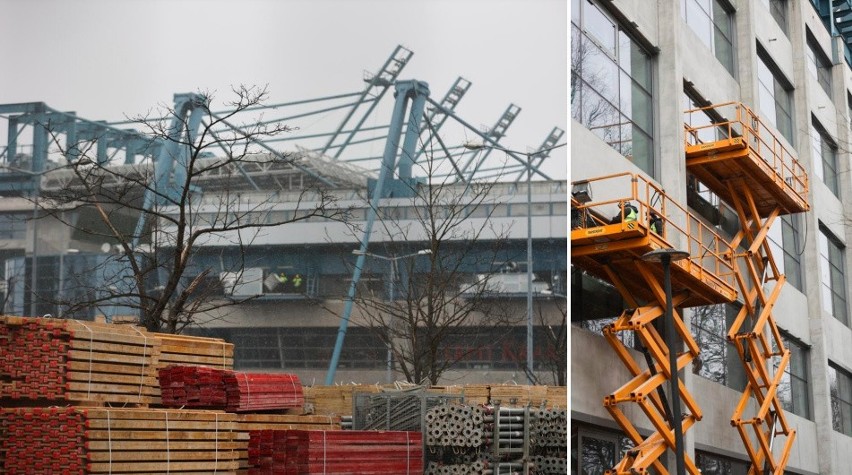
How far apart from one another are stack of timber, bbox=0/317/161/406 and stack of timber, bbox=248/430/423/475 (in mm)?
2246

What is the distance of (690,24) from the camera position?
25.1m

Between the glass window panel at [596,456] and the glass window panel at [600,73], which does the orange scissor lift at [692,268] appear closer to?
the glass window panel at [596,456]

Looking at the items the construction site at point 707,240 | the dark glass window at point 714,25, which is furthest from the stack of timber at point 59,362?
the dark glass window at point 714,25

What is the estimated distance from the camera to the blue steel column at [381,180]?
2241 centimetres

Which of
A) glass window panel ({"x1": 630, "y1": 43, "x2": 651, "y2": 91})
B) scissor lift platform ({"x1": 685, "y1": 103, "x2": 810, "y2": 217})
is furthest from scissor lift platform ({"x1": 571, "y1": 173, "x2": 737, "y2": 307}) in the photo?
scissor lift platform ({"x1": 685, "y1": 103, "x2": 810, "y2": 217})

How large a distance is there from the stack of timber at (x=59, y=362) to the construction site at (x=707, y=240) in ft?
25.7

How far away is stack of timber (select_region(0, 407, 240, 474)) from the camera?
1320 cm

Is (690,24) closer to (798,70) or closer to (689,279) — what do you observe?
(689,279)

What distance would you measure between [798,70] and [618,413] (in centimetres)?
2108

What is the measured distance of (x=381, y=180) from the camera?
24.1 meters

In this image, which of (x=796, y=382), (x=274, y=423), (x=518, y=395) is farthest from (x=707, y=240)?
(x=274, y=423)

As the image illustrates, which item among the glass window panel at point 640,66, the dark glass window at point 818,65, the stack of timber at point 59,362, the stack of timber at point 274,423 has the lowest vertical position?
the stack of timber at point 274,423

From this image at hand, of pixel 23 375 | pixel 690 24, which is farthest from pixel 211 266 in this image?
pixel 690 24

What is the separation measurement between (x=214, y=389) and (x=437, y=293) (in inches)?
312
